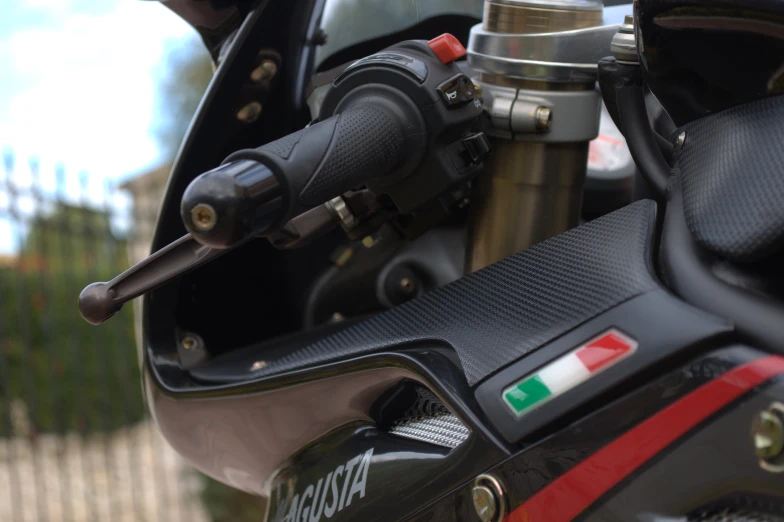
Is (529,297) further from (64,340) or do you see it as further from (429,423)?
(64,340)

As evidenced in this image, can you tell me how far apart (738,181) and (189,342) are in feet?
2.30

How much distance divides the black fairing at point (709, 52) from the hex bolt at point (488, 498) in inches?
14.1

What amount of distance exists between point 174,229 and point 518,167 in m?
0.41

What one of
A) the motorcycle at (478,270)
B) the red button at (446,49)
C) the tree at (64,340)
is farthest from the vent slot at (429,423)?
the tree at (64,340)

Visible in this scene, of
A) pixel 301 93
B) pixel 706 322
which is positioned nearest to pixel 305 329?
pixel 301 93

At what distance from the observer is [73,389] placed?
180 inches

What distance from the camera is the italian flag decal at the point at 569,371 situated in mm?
651

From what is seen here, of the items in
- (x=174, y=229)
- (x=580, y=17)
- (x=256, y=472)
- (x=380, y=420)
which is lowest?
(x=256, y=472)

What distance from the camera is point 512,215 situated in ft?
3.23

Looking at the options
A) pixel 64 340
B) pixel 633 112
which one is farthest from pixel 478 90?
pixel 64 340

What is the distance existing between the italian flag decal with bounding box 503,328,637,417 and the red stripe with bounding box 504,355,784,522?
5 centimetres

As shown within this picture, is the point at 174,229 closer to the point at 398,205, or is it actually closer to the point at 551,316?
the point at 398,205

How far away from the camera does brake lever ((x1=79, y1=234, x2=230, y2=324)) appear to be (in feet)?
2.95

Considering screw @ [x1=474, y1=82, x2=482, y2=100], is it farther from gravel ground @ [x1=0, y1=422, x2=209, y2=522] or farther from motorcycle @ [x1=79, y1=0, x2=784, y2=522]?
gravel ground @ [x1=0, y1=422, x2=209, y2=522]
